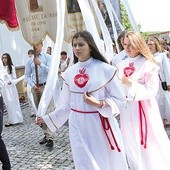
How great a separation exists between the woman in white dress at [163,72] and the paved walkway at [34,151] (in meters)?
0.57

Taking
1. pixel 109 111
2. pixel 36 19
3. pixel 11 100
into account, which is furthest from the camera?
pixel 11 100

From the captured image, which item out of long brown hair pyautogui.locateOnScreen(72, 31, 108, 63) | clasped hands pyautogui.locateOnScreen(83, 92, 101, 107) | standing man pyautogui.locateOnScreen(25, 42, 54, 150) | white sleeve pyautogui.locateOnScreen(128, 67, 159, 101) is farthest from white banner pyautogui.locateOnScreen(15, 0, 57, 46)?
clasped hands pyautogui.locateOnScreen(83, 92, 101, 107)

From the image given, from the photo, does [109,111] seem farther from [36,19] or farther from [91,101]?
[36,19]

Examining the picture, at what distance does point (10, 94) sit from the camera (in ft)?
30.4

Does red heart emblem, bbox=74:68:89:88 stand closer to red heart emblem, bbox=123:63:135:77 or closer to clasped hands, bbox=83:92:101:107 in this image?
clasped hands, bbox=83:92:101:107

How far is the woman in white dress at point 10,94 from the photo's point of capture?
8.88 m

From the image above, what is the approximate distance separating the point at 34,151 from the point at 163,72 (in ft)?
8.80

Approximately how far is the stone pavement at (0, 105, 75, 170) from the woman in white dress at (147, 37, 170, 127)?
1912mm

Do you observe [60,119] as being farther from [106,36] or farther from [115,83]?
[106,36]

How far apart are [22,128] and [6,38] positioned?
6.96 metres

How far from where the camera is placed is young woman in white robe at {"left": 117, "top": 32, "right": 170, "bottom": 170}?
167 inches

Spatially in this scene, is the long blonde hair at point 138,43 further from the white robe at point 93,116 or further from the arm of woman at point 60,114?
the arm of woman at point 60,114

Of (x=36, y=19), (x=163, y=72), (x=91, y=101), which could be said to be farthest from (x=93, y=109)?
(x=163, y=72)

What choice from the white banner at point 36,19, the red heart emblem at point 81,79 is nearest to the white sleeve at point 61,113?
the red heart emblem at point 81,79
